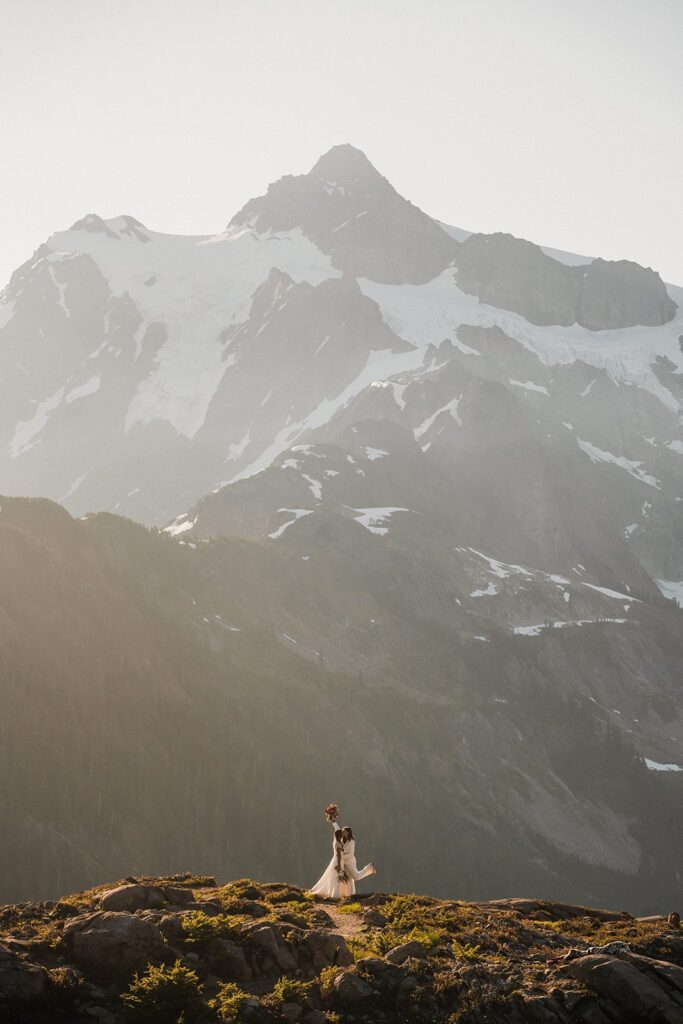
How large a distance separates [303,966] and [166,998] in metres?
5.03

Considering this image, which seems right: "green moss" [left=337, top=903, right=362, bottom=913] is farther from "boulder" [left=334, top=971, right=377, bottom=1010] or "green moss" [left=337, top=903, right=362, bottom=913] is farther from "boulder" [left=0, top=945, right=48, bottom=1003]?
"boulder" [left=0, top=945, right=48, bottom=1003]

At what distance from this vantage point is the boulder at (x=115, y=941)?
33.6 m

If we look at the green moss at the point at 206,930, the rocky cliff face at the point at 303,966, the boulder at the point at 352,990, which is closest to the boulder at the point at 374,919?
the rocky cliff face at the point at 303,966

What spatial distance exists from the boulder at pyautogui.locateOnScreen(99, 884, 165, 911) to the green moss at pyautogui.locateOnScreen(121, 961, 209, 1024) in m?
5.35

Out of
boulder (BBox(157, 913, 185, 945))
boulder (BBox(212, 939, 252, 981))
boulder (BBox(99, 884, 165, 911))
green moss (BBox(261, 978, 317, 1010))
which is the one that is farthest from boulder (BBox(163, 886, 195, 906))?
green moss (BBox(261, 978, 317, 1010))

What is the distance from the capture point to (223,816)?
180 meters

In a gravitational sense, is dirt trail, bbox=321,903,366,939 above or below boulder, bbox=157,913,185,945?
below

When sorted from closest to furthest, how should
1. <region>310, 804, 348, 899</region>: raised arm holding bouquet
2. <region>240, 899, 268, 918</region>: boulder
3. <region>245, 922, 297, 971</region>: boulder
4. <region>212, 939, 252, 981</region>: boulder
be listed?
<region>212, 939, 252, 981</region>: boulder → <region>245, 922, 297, 971</region>: boulder → <region>240, 899, 268, 918</region>: boulder → <region>310, 804, 348, 899</region>: raised arm holding bouquet

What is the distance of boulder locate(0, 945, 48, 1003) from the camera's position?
3083 cm

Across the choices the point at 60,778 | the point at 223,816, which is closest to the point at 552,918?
the point at 60,778

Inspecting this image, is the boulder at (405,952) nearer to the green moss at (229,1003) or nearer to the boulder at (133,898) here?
the green moss at (229,1003)

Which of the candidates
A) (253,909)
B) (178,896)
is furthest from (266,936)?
(178,896)

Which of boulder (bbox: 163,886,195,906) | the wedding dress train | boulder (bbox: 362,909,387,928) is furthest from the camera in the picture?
the wedding dress train

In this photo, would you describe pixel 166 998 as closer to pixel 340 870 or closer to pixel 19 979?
pixel 19 979
